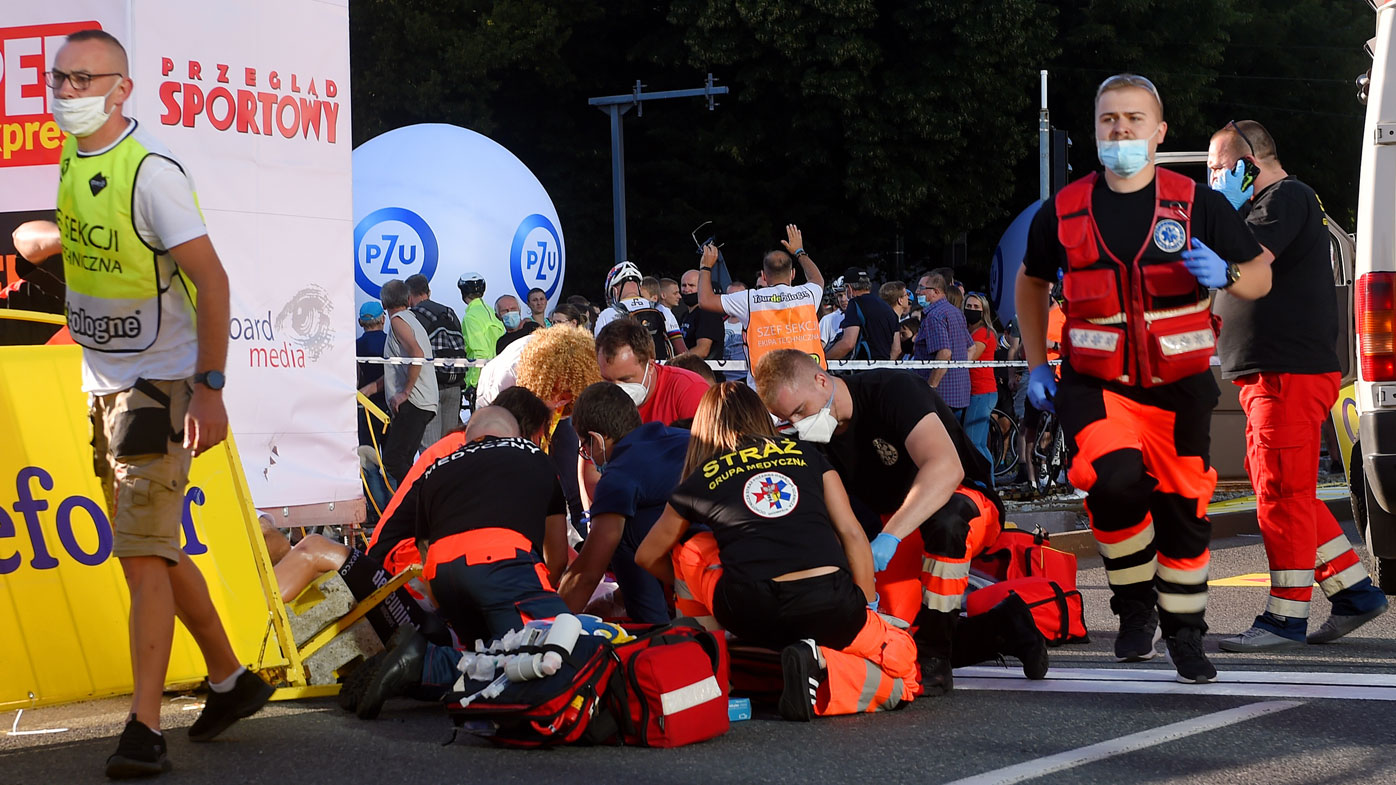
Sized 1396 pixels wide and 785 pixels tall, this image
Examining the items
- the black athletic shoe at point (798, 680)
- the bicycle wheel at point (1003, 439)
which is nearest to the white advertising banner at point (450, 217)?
the bicycle wheel at point (1003, 439)

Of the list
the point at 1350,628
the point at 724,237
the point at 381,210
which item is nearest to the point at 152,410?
the point at 1350,628

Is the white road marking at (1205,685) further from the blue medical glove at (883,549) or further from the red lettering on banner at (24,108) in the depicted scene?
the red lettering on banner at (24,108)

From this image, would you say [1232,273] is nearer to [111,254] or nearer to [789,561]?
[789,561]

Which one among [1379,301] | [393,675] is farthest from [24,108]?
[1379,301]

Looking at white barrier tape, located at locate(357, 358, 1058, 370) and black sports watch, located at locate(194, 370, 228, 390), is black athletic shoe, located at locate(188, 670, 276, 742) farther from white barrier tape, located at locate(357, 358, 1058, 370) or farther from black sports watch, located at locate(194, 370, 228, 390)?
white barrier tape, located at locate(357, 358, 1058, 370)

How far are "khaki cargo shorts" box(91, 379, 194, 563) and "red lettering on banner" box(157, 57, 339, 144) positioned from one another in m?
2.99

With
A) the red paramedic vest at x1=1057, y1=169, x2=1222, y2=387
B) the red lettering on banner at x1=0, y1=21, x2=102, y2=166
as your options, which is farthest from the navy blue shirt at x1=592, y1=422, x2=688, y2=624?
the red lettering on banner at x1=0, y1=21, x2=102, y2=166


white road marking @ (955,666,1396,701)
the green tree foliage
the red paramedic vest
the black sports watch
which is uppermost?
the green tree foliage

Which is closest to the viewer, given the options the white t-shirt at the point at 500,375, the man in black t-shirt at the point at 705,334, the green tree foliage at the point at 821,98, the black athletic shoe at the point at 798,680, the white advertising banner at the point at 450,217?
the black athletic shoe at the point at 798,680

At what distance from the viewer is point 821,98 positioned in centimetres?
2819

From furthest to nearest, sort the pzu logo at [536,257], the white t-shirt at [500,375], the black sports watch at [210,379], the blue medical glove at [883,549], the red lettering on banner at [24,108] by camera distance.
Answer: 1. the pzu logo at [536,257]
2. the white t-shirt at [500,375]
3. the red lettering on banner at [24,108]
4. the blue medical glove at [883,549]
5. the black sports watch at [210,379]

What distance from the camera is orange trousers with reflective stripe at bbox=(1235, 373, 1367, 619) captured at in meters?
6.55

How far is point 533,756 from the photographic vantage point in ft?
16.5

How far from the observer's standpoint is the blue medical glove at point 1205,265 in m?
5.43
